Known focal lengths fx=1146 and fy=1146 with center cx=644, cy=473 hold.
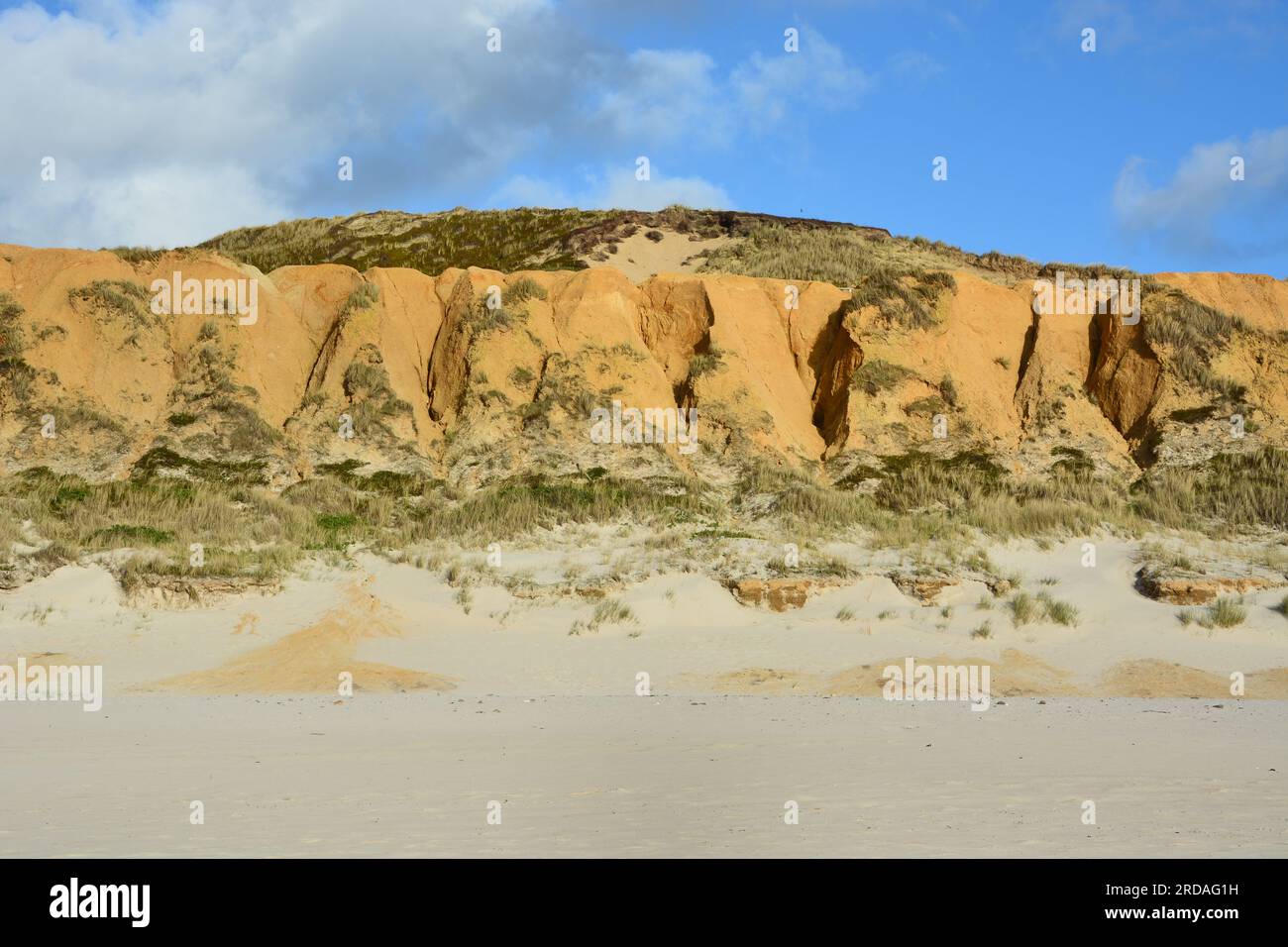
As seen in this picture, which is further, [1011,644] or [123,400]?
[123,400]

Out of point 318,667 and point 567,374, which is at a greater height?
point 567,374

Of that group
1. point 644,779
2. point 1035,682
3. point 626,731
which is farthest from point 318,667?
point 1035,682

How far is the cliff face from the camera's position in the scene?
2567 centimetres

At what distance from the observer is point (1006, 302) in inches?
1195

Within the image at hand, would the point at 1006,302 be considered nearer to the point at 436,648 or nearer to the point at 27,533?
the point at 436,648

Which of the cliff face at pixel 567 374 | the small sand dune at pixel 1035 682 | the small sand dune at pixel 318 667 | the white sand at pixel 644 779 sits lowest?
the white sand at pixel 644 779

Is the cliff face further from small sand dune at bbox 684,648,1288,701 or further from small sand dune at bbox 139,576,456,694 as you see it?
small sand dune at bbox 684,648,1288,701

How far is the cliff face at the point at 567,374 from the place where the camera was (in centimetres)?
2567

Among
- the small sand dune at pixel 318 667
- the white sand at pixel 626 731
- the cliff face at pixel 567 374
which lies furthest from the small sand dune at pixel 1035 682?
the cliff face at pixel 567 374

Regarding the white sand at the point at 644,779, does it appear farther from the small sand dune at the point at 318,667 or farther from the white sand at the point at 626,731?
the small sand dune at the point at 318,667

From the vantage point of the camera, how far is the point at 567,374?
27188mm

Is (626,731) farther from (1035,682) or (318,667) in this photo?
(1035,682)

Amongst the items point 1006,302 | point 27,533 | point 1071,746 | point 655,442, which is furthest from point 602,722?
point 1006,302
